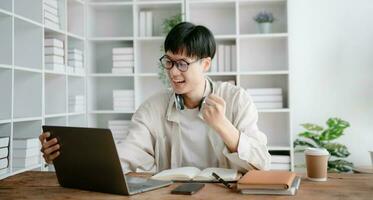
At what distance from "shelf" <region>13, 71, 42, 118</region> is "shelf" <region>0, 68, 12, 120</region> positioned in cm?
39

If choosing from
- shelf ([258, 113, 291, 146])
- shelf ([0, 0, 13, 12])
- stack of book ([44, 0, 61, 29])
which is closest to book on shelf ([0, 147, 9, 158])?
shelf ([0, 0, 13, 12])

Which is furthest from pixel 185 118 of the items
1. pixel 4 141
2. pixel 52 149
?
pixel 4 141

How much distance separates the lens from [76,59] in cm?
362

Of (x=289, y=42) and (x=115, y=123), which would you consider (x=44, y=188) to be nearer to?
(x=115, y=123)

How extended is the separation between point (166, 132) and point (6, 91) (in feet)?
4.21

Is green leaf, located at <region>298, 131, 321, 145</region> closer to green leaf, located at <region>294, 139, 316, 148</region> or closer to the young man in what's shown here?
green leaf, located at <region>294, 139, 316, 148</region>

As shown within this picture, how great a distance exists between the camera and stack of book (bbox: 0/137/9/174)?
2.52 meters

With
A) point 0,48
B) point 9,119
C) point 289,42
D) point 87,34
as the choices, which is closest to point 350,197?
point 9,119

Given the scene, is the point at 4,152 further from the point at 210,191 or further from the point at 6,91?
the point at 210,191

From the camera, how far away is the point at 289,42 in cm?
357

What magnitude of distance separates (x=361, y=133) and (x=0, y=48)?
3298 mm

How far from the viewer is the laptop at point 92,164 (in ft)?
3.84

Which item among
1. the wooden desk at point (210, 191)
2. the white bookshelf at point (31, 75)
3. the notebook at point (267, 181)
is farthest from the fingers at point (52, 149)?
the white bookshelf at point (31, 75)

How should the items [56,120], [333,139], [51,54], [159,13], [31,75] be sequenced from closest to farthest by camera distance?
[31,75]
[51,54]
[56,120]
[333,139]
[159,13]
